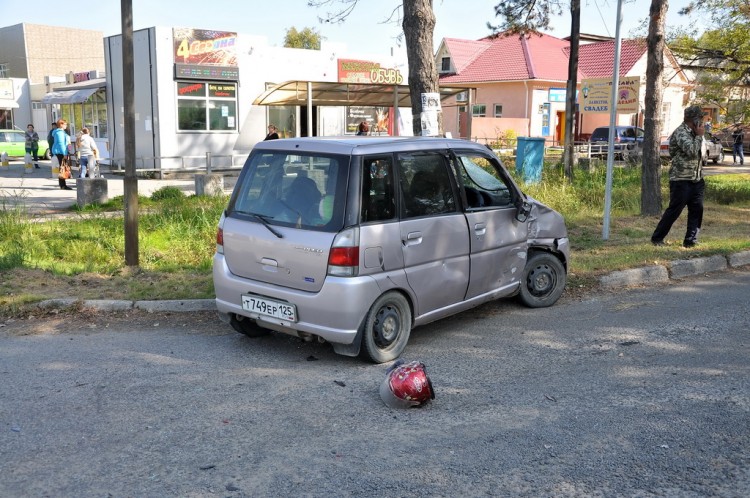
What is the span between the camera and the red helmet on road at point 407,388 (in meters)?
4.78

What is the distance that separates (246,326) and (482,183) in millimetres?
2635

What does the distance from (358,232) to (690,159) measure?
621 cm

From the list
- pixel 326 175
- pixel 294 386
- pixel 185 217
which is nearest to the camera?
pixel 294 386

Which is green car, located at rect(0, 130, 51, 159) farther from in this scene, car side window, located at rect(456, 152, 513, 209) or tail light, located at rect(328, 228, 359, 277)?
tail light, located at rect(328, 228, 359, 277)

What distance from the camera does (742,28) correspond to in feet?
48.4

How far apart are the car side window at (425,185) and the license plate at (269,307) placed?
122 cm

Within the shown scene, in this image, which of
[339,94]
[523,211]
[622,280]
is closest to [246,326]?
[523,211]

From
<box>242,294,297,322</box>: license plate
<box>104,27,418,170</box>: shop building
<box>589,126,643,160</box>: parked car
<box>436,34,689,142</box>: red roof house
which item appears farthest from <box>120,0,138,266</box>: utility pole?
<box>436,34,689,142</box>: red roof house

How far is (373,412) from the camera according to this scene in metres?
4.79

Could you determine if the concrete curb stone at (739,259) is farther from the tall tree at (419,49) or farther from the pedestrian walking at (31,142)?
the pedestrian walking at (31,142)

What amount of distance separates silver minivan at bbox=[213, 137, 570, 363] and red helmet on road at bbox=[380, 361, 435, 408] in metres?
0.68

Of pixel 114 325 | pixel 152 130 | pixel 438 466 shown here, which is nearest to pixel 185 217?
pixel 114 325

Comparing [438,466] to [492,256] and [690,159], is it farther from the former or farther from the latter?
[690,159]

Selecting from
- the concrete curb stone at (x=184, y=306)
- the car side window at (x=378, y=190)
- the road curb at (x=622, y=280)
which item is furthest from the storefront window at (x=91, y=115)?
the car side window at (x=378, y=190)
